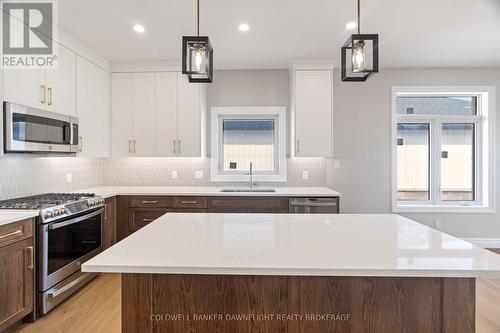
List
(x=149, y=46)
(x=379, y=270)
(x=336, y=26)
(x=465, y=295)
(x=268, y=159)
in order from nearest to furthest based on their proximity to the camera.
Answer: (x=379, y=270), (x=465, y=295), (x=336, y=26), (x=149, y=46), (x=268, y=159)

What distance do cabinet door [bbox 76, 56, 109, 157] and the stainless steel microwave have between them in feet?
0.95

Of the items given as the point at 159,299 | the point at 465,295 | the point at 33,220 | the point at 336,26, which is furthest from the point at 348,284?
the point at 336,26

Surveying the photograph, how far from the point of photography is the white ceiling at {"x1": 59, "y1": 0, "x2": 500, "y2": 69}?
2.62 meters

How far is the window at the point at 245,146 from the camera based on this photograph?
4324mm

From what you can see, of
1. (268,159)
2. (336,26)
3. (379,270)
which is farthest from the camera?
(268,159)

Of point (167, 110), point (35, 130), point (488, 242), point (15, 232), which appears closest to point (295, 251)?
point (15, 232)

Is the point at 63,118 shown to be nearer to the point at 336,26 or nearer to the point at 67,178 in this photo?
the point at 67,178

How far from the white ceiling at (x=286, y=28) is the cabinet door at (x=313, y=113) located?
0.98ft

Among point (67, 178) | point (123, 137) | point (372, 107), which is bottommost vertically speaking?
point (67, 178)

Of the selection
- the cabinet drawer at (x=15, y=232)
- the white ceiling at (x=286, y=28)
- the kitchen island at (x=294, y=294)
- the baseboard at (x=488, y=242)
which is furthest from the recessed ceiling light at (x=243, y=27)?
the baseboard at (x=488, y=242)

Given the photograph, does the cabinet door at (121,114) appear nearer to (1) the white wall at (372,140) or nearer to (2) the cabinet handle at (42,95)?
(2) the cabinet handle at (42,95)

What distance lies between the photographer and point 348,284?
1.33 metres

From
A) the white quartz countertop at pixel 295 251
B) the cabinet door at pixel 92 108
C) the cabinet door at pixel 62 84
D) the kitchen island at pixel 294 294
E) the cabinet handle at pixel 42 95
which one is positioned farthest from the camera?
the cabinet door at pixel 92 108

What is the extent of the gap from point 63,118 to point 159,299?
250 centimetres
